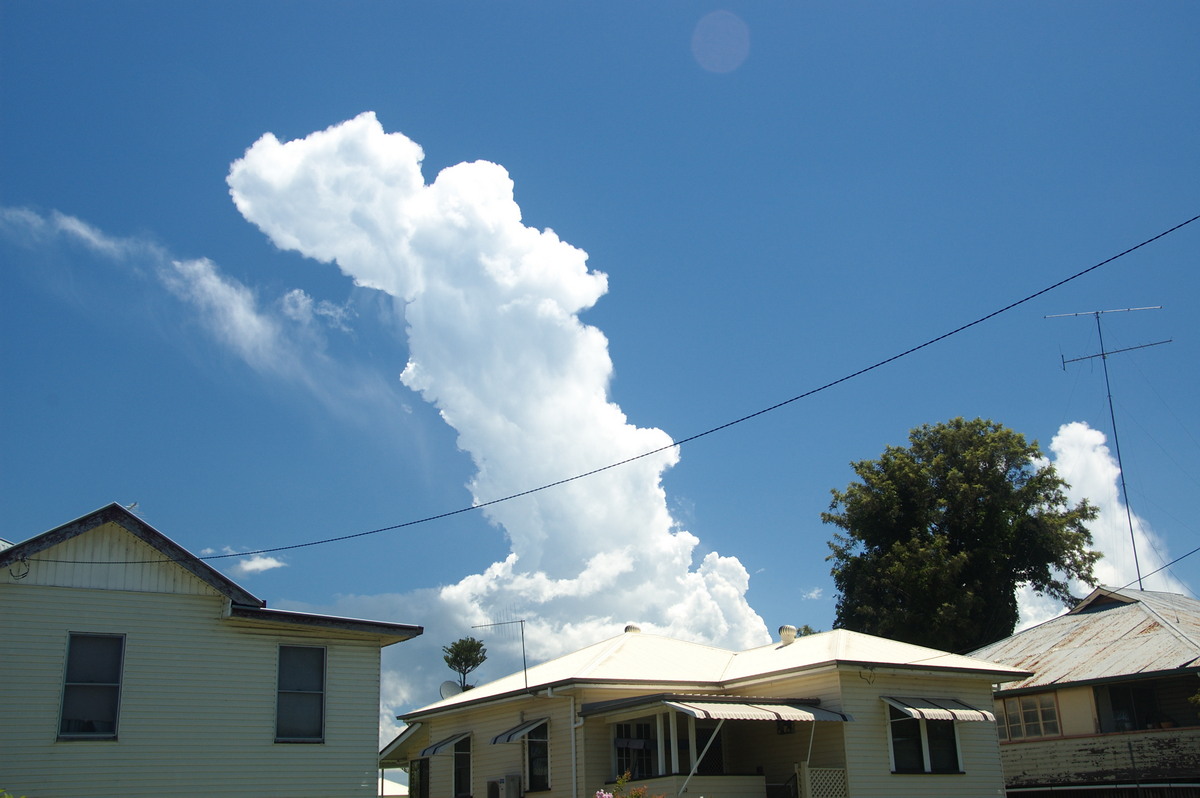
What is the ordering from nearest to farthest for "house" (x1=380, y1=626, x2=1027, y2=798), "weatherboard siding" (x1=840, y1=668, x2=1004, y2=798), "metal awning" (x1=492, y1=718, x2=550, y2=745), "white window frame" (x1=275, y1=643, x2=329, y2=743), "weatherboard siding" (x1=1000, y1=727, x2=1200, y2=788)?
"white window frame" (x1=275, y1=643, x2=329, y2=743) → "house" (x1=380, y1=626, x2=1027, y2=798) → "weatherboard siding" (x1=840, y1=668, x2=1004, y2=798) → "metal awning" (x1=492, y1=718, x2=550, y2=745) → "weatherboard siding" (x1=1000, y1=727, x2=1200, y2=788)

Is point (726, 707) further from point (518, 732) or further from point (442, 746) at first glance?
point (442, 746)

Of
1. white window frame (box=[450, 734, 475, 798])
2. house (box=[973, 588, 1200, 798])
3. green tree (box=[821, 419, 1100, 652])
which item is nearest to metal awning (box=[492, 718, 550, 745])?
white window frame (box=[450, 734, 475, 798])

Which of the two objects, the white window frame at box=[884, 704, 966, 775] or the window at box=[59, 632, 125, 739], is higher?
the window at box=[59, 632, 125, 739]

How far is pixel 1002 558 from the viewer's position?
3966 cm

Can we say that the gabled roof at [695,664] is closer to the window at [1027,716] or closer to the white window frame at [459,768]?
the white window frame at [459,768]

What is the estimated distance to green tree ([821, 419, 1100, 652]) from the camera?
127ft

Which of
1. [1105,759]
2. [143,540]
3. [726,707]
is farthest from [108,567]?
[1105,759]

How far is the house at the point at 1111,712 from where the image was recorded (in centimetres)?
2325

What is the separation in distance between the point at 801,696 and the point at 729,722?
6.08 feet

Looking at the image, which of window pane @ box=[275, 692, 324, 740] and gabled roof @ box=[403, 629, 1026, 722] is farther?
gabled roof @ box=[403, 629, 1026, 722]

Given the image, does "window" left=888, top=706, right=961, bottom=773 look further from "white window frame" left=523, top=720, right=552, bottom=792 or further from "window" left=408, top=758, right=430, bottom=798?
"window" left=408, top=758, right=430, bottom=798

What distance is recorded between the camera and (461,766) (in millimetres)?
25344

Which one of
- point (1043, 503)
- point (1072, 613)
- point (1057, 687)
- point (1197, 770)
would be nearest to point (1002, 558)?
point (1043, 503)

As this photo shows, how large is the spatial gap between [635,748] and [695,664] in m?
3.52
